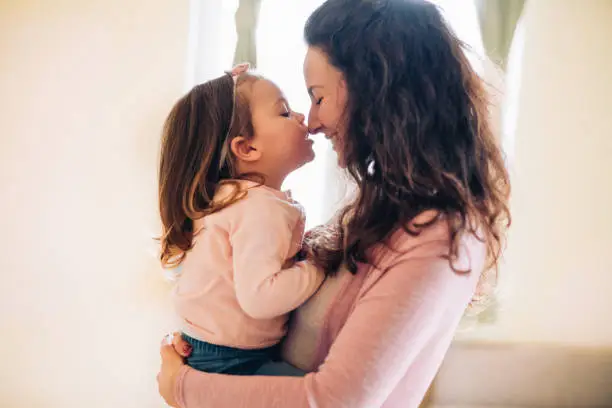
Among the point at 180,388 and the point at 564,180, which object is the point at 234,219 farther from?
the point at 564,180

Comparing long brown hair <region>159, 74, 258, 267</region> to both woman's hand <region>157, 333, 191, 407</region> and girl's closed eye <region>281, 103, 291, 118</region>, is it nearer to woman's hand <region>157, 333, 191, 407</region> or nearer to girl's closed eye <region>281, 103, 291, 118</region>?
girl's closed eye <region>281, 103, 291, 118</region>

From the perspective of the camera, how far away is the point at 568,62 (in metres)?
2.00

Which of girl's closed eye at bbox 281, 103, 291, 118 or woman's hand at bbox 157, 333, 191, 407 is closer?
woman's hand at bbox 157, 333, 191, 407

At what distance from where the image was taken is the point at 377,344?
0.71 m

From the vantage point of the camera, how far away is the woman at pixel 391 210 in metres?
0.74

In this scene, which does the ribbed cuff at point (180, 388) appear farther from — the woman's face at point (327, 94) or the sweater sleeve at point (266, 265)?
the woman's face at point (327, 94)

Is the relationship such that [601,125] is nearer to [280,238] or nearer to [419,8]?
[419,8]

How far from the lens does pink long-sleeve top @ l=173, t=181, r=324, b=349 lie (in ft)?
2.90

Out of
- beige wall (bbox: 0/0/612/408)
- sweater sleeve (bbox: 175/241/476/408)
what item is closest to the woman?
sweater sleeve (bbox: 175/241/476/408)

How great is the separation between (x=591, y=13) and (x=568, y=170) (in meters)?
0.62

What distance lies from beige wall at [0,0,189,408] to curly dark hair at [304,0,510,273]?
1181 millimetres

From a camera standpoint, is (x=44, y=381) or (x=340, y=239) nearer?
(x=340, y=239)

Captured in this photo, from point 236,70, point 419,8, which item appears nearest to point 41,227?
point 236,70

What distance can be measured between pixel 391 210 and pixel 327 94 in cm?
24
